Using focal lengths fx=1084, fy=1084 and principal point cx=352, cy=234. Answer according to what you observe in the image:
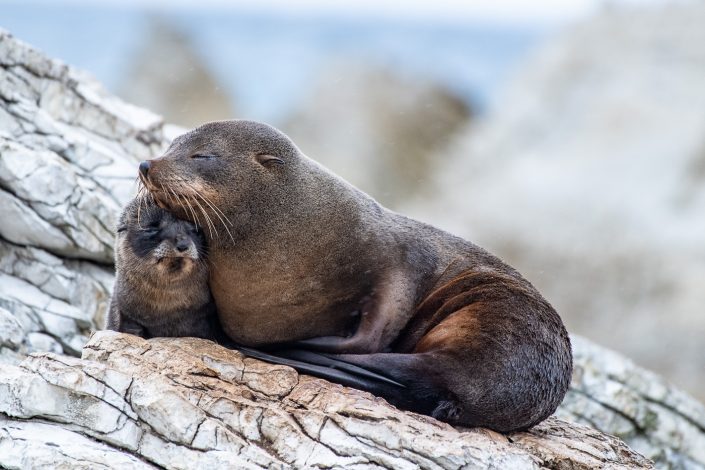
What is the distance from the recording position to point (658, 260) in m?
18.7

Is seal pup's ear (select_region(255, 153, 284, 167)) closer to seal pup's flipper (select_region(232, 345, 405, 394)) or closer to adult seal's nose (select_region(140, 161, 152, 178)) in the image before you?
adult seal's nose (select_region(140, 161, 152, 178))

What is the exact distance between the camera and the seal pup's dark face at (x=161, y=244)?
23.0ft

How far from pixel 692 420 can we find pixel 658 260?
9.17 metres

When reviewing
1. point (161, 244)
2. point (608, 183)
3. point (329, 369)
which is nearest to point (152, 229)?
point (161, 244)

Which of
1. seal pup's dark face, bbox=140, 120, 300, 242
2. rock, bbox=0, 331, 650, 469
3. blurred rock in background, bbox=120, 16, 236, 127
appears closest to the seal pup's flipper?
rock, bbox=0, 331, 650, 469

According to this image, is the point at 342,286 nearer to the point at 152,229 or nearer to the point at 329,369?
the point at 329,369

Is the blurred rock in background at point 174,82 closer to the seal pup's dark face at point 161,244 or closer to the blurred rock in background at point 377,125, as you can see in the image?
the blurred rock in background at point 377,125

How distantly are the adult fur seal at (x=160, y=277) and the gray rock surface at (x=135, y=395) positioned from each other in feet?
0.88

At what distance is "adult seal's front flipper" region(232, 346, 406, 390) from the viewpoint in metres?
6.63

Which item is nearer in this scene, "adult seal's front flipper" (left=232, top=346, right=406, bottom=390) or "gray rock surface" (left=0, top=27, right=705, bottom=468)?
"gray rock surface" (left=0, top=27, right=705, bottom=468)

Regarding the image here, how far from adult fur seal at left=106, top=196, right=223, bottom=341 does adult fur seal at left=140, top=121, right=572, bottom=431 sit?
12cm

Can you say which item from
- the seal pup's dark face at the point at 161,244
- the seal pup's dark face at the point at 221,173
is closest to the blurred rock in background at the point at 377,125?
the seal pup's dark face at the point at 221,173

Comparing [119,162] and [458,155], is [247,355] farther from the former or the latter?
[458,155]

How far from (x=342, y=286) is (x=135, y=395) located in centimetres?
159
